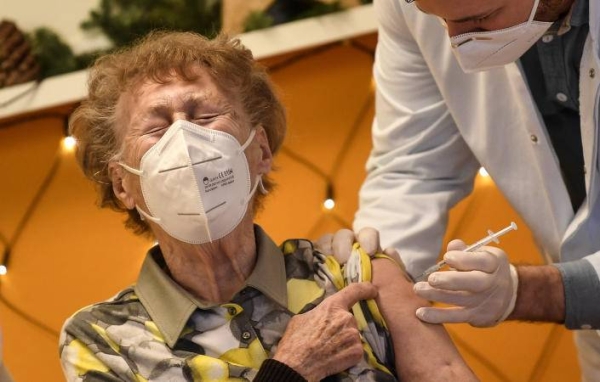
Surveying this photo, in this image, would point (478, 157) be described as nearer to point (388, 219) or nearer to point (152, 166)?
point (388, 219)

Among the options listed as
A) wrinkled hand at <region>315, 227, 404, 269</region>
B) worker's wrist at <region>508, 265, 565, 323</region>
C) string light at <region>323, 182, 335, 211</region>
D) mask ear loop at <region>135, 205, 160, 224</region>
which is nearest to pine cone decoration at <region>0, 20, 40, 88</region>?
string light at <region>323, 182, 335, 211</region>

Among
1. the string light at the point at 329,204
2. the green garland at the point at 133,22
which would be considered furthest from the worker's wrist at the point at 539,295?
the green garland at the point at 133,22

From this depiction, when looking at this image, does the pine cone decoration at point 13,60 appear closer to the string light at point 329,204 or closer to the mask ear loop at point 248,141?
the string light at point 329,204

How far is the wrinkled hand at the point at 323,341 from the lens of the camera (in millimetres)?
1588

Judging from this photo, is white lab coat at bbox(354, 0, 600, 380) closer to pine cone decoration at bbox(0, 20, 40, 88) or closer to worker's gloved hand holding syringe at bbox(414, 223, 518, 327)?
worker's gloved hand holding syringe at bbox(414, 223, 518, 327)

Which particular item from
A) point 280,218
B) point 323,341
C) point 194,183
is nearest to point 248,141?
point 194,183

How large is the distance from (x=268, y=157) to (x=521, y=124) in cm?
54

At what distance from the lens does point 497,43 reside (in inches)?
67.2

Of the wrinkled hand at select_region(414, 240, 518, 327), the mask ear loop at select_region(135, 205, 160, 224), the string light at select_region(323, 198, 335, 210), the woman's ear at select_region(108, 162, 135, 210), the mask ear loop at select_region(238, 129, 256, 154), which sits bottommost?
the string light at select_region(323, 198, 335, 210)

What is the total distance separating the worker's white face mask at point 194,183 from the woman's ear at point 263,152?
0.41 ft

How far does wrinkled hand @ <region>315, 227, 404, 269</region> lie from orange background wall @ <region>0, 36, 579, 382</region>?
2.13 ft

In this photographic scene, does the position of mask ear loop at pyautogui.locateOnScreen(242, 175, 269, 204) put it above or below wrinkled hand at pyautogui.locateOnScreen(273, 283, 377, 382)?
above

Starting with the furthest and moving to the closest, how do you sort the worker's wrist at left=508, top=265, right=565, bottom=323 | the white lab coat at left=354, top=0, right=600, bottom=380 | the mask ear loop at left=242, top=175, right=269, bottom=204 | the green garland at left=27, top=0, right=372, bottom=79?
1. the green garland at left=27, top=0, right=372, bottom=79
2. the white lab coat at left=354, top=0, right=600, bottom=380
3. the worker's wrist at left=508, top=265, right=565, bottom=323
4. the mask ear loop at left=242, top=175, right=269, bottom=204

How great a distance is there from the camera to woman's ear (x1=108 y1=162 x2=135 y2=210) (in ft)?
5.78
